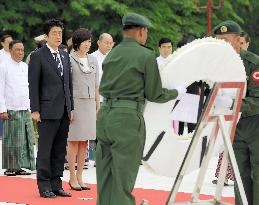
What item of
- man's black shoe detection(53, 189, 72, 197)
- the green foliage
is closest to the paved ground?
man's black shoe detection(53, 189, 72, 197)

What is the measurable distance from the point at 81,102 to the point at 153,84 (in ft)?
12.7

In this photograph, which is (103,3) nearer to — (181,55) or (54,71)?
(54,71)

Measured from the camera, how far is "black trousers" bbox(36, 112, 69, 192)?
35.2ft

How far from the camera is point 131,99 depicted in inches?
315

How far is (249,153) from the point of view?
29.3ft

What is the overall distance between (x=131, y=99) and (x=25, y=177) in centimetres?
512

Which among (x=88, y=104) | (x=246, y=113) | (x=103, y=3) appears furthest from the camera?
(x=103, y=3)

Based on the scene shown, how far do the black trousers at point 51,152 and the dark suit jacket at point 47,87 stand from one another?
0.44 ft

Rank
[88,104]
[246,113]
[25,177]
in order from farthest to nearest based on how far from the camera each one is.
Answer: [25,177] → [88,104] → [246,113]

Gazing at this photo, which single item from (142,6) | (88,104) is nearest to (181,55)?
(88,104)

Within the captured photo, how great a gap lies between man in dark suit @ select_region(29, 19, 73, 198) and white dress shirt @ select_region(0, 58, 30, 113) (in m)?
2.01

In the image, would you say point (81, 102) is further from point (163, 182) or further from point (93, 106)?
point (163, 182)

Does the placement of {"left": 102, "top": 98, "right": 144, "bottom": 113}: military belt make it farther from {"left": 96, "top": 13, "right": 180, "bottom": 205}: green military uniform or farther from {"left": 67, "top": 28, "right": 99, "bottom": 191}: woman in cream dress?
{"left": 67, "top": 28, "right": 99, "bottom": 191}: woman in cream dress

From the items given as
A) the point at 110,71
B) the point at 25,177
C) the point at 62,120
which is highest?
the point at 110,71
